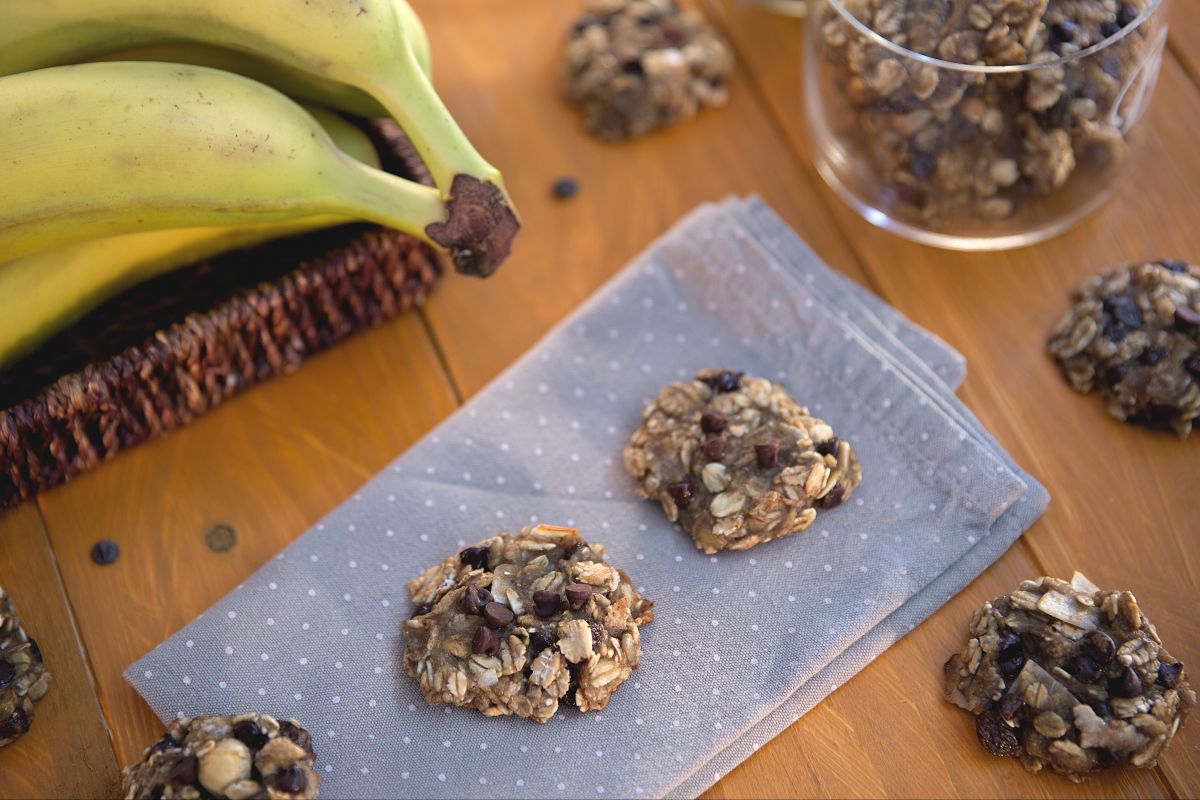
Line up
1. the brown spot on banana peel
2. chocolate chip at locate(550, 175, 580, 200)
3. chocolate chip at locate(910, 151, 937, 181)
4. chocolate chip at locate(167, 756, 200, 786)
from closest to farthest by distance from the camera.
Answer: chocolate chip at locate(167, 756, 200, 786)
the brown spot on banana peel
chocolate chip at locate(910, 151, 937, 181)
chocolate chip at locate(550, 175, 580, 200)

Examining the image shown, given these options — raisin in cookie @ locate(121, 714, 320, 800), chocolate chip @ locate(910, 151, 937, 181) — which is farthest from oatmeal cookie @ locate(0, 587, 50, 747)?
chocolate chip @ locate(910, 151, 937, 181)

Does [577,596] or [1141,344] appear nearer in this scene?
[577,596]

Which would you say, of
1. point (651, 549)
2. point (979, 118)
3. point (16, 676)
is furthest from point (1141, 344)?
point (16, 676)

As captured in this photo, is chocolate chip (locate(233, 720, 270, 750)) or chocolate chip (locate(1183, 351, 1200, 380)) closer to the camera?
chocolate chip (locate(233, 720, 270, 750))

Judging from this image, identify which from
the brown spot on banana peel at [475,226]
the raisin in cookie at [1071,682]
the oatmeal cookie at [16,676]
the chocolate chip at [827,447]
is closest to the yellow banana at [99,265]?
the brown spot on banana peel at [475,226]

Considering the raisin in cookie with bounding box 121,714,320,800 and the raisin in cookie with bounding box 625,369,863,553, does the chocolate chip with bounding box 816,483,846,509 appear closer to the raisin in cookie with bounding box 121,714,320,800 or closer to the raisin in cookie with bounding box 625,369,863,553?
the raisin in cookie with bounding box 625,369,863,553

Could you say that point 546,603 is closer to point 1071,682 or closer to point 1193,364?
point 1071,682
